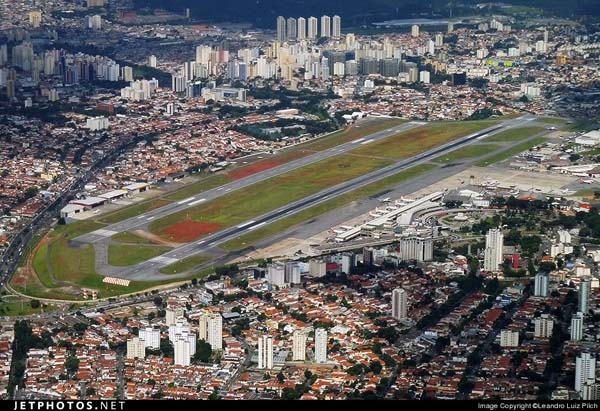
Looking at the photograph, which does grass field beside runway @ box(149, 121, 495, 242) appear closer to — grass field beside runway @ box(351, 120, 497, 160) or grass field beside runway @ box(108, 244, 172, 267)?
grass field beside runway @ box(351, 120, 497, 160)

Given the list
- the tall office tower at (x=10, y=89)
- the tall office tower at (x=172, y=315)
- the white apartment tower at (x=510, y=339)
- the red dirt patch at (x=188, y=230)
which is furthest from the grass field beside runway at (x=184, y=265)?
the tall office tower at (x=10, y=89)

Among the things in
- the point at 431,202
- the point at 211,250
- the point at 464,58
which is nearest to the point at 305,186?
the point at 431,202

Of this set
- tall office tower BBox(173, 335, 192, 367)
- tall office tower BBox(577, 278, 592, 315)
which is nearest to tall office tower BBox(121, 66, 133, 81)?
tall office tower BBox(577, 278, 592, 315)

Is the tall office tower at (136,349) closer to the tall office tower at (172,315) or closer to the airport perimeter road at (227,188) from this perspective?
the tall office tower at (172,315)

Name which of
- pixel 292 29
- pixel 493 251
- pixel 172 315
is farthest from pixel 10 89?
pixel 172 315

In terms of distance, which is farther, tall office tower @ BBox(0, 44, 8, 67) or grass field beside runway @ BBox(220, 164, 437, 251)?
tall office tower @ BBox(0, 44, 8, 67)

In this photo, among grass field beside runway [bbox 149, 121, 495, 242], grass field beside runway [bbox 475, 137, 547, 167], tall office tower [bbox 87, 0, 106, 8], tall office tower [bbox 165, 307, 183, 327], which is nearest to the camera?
tall office tower [bbox 165, 307, 183, 327]

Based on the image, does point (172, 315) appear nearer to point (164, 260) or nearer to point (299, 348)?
point (299, 348)
